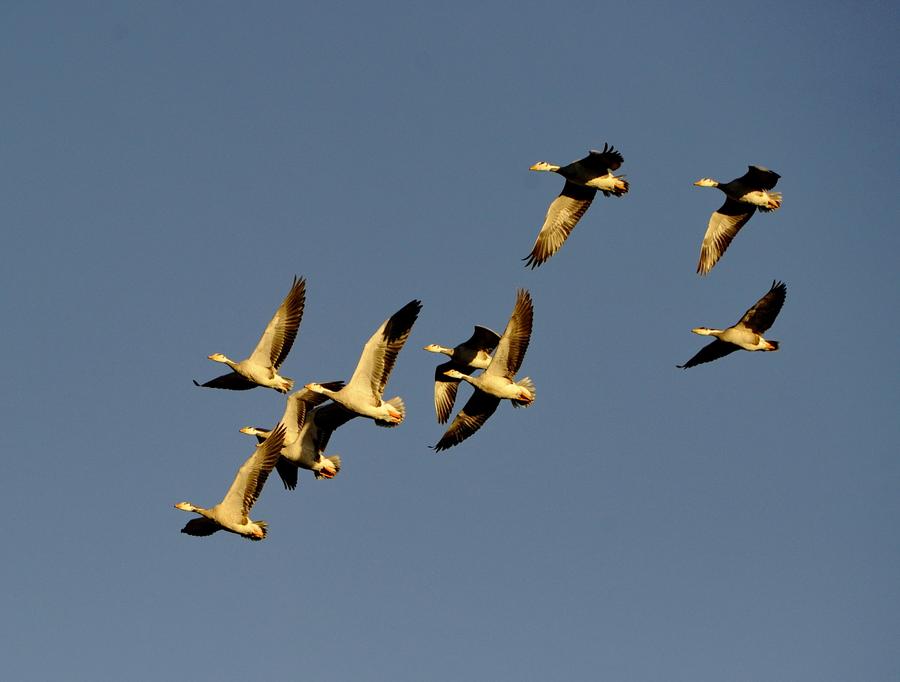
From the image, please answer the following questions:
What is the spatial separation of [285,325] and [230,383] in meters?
3.46

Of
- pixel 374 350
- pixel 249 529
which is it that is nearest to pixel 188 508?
pixel 249 529

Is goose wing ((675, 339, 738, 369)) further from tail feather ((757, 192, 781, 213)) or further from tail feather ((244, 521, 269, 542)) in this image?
tail feather ((244, 521, 269, 542))

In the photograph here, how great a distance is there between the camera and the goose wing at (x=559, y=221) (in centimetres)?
3512

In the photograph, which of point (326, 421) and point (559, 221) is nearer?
point (326, 421)

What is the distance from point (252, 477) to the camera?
30547mm

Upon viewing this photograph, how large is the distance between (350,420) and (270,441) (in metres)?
2.95

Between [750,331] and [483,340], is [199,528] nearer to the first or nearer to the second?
[483,340]

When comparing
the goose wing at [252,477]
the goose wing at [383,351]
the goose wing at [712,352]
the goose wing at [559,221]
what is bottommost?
the goose wing at [252,477]

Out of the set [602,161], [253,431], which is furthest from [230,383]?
[602,161]

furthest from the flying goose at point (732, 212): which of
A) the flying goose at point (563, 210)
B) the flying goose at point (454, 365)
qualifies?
the flying goose at point (454, 365)

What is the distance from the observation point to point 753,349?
35.2 meters

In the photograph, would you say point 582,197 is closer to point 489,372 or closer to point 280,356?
point 489,372

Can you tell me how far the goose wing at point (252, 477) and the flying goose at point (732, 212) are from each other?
12.8 m

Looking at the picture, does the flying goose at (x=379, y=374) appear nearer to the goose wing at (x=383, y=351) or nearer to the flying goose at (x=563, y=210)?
the goose wing at (x=383, y=351)
